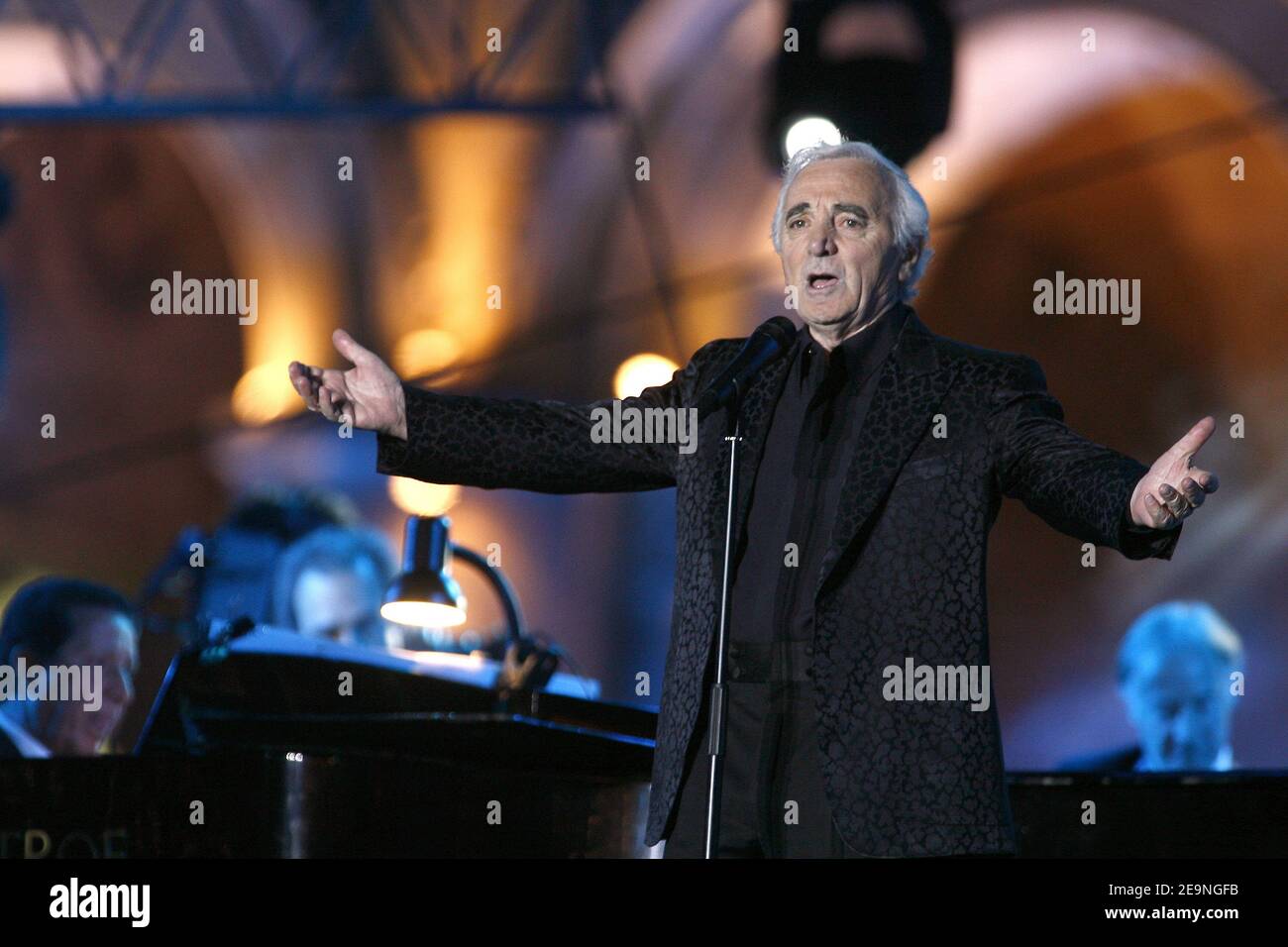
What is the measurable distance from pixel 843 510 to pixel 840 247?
0.43 m

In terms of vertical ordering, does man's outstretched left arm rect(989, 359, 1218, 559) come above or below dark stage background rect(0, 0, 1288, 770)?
below

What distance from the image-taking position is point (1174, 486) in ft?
6.27

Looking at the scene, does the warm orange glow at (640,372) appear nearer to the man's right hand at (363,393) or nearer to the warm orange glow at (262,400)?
the warm orange glow at (262,400)

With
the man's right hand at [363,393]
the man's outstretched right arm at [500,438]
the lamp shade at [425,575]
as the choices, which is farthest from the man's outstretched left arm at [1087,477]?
the lamp shade at [425,575]

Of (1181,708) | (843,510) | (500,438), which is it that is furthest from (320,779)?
(1181,708)

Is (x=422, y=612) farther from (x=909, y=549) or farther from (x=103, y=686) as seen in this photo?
(x=909, y=549)

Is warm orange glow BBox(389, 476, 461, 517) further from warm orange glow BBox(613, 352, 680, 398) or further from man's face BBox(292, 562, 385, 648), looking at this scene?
man's face BBox(292, 562, 385, 648)

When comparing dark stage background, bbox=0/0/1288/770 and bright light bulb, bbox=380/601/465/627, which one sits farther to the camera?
dark stage background, bbox=0/0/1288/770

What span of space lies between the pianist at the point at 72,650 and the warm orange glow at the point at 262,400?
2.83m

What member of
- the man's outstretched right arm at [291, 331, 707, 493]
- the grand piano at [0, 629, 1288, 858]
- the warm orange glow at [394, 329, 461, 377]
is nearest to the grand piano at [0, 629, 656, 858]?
the grand piano at [0, 629, 1288, 858]

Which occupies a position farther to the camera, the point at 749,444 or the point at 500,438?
the point at 500,438

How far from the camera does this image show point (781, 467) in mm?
2232

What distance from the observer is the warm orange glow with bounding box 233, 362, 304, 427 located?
725 cm

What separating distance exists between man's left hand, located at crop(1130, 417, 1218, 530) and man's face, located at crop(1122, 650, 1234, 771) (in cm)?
300
